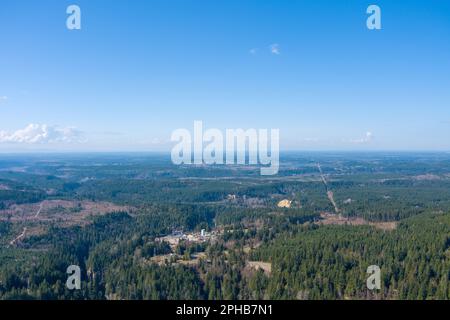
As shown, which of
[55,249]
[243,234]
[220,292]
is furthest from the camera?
[243,234]

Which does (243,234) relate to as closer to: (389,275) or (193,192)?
(389,275)

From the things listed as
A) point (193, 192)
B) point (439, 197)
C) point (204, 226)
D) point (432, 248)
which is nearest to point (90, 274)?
point (204, 226)

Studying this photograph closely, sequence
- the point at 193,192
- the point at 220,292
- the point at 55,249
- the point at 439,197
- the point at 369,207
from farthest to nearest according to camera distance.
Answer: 1. the point at 193,192
2. the point at 439,197
3. the point at 369,207
4. the point at 55,249
5. the point at 220,292

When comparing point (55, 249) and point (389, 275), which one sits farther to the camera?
point (55, 249)
